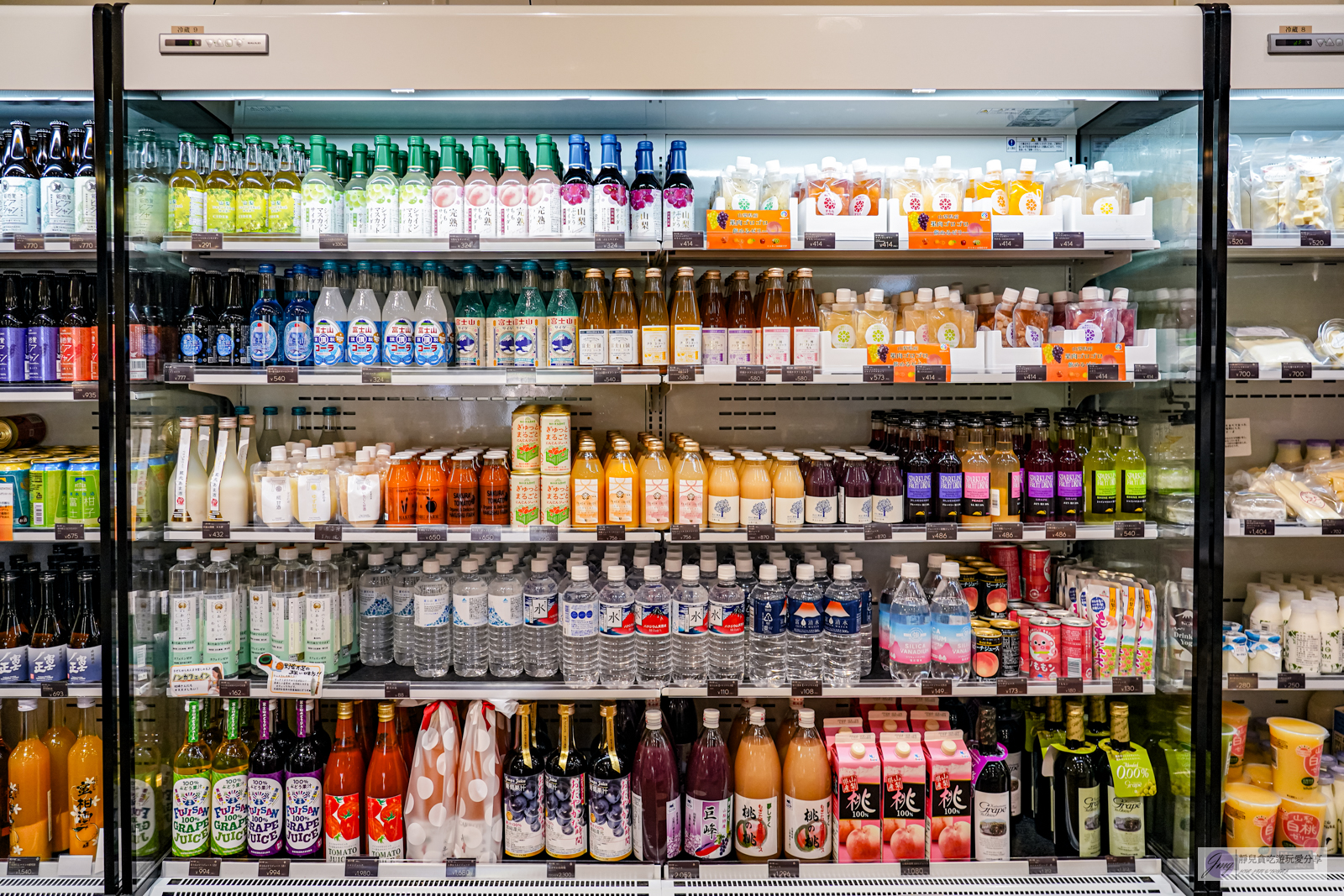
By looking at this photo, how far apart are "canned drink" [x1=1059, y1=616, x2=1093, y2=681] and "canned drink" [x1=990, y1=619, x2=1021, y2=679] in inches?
5.3

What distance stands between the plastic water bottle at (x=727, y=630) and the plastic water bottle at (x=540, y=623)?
48 cm

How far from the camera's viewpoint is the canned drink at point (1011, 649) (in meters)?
2.37

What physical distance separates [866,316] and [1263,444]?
5.34ft

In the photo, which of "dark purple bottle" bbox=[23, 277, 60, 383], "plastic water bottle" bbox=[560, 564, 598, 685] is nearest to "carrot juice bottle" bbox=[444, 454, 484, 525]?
"plastic water bottle" bbox=[560, 564, 598, 685]

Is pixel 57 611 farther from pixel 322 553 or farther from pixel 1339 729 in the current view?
pixel 1339 729

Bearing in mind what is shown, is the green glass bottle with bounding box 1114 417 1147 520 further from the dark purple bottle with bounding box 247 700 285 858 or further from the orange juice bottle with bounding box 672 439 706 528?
the dark purple bottle with bounding box 247 700 285 858

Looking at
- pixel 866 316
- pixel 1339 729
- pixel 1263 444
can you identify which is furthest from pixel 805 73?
pixel 1339 729

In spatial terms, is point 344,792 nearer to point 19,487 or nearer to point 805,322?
point 19,487

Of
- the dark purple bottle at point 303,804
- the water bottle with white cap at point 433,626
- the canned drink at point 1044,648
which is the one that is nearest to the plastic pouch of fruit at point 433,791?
the water bottle with white cap at point 433,626

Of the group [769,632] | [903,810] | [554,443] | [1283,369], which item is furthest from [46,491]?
[1283,369]

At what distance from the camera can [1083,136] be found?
109 inches

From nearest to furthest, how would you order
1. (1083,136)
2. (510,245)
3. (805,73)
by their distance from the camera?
1. (805,73)
2. (510,245)
3. (1083,136)

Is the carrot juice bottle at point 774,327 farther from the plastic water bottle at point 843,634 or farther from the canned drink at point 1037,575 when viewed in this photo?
the canned drink at point 1037,575

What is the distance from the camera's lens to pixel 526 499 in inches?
94.0
